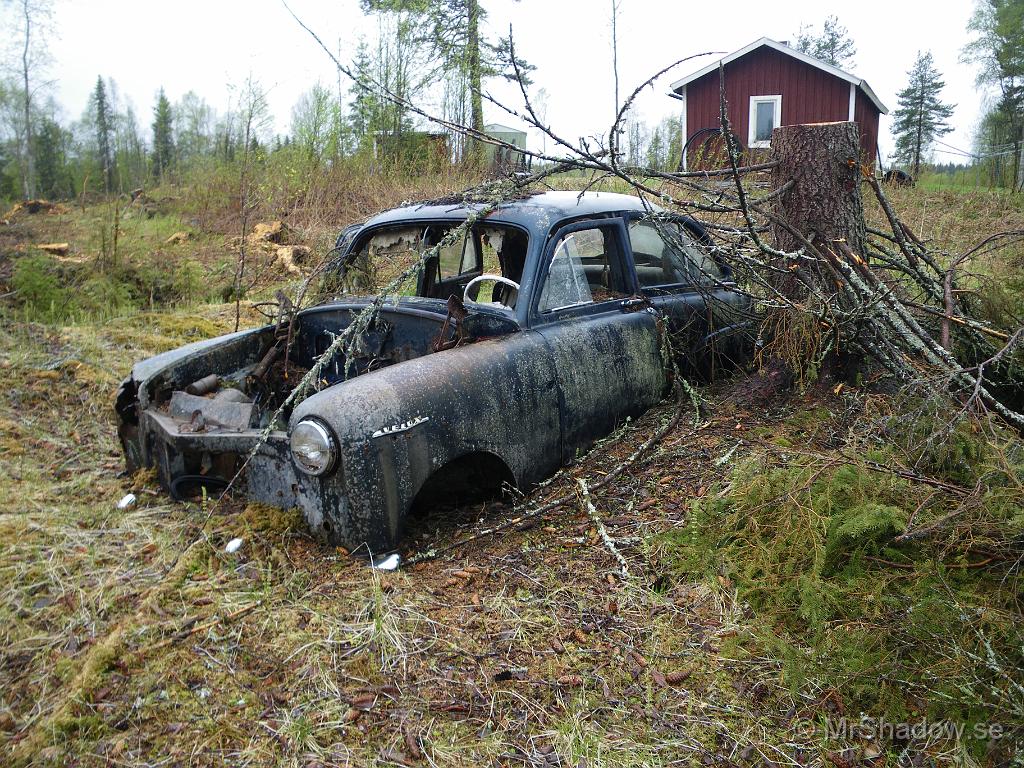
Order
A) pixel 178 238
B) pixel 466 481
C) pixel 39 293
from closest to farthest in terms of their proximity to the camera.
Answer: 1. pixel 466 481
2. pixel 39 293
3. pixel 178 238

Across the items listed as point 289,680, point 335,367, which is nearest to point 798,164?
point 335,367

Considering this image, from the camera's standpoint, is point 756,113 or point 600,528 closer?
point 600,528

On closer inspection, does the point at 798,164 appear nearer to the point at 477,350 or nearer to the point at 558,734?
the point at 477,350

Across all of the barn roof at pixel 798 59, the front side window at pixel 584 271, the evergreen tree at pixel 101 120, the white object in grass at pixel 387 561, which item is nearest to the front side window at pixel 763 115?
the barn roof at pixel 798 59

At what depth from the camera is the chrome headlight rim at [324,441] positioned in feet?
11.1

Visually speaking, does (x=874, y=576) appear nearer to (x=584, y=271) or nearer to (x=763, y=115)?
(x=584, y=271)

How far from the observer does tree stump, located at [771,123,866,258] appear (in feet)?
16.3

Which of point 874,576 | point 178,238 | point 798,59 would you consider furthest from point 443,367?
point 798,59

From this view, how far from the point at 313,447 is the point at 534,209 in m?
1.98

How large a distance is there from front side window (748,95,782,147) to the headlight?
20491 mm

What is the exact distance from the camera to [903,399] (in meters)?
3.88

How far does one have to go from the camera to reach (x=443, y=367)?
150 inches

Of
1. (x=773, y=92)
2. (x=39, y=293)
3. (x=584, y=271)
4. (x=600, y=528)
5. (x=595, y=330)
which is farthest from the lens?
(x=773, y=92)

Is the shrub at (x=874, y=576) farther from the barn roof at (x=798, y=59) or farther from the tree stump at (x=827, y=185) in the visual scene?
the barn roof at (x=798, y=59)
